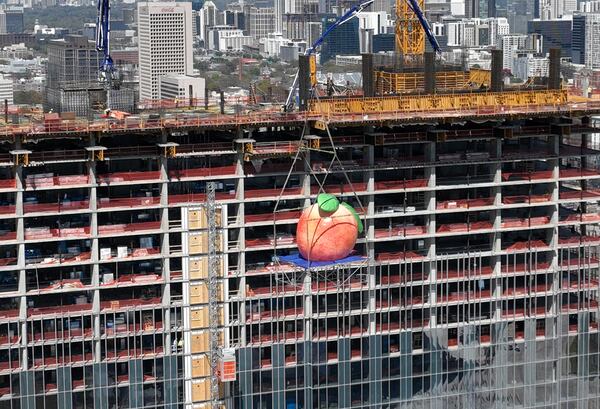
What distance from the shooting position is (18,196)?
2773 inches

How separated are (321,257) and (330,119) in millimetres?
8089

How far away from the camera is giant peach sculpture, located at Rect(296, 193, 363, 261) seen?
70.6m

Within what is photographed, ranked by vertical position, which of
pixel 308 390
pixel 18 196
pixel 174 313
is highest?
pixel 18 196

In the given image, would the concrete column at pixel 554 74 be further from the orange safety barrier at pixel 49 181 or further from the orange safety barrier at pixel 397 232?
the orange safety barrier at pixel 49 181

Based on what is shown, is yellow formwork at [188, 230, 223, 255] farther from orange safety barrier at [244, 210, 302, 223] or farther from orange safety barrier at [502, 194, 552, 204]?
orange safety barrier at [502, 194, 552, 204]

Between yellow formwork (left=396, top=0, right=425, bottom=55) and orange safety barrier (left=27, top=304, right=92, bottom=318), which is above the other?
yellow formwork (left=396, top=0, right=425, bottom=55)

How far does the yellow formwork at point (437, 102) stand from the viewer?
76.1m

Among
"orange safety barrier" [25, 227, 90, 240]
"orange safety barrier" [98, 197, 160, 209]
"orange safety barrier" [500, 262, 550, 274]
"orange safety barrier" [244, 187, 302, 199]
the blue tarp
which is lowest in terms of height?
"orange safety barrier" [500, 262, 550, 274]

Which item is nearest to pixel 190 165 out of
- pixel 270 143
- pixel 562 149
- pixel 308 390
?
pixel 270 143

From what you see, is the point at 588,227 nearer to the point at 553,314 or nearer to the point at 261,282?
the point at 553,314

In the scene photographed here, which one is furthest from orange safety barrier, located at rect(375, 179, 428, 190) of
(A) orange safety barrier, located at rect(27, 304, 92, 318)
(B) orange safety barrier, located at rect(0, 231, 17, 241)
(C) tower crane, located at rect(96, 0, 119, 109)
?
(B) orange safety barrier, located at rect(0, 231, 17, 241)

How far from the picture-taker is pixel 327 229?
7069cm

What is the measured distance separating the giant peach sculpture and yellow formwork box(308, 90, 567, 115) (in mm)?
6691

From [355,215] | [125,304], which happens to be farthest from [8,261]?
[355,215]
